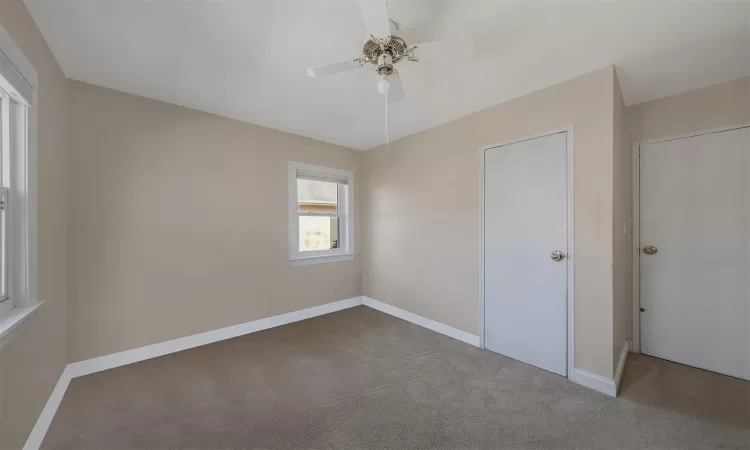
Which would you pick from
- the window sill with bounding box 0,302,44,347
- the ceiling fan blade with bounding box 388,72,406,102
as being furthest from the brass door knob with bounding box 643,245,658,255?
the window sill with bounding box 0,302,44,347

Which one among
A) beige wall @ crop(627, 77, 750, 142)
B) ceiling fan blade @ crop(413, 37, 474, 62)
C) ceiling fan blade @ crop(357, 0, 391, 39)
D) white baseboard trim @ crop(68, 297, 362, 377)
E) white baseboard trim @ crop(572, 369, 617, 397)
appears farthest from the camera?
white baseboard trim @ crop(68, 297, 362, 377)

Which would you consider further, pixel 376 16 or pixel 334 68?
pixel 334 68

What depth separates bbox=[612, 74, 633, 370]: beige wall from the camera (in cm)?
202

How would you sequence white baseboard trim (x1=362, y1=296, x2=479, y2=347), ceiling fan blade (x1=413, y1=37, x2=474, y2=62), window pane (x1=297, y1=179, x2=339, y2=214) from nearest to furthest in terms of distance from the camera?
ceiling fan blade (x1=413, y1=37, x2=474, y2=62) < white baseboard trim (x1=362, y1=296, x2=479, y2=347) < window pane (x1=297, y1=179, x2=339, y2=214)

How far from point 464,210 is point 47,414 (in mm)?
3353

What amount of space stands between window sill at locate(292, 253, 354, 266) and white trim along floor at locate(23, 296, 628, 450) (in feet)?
1.95

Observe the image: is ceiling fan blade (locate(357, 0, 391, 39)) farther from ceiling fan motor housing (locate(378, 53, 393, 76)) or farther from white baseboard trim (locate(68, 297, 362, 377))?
white baseboard trim (locate(68, 297, 362, 377))

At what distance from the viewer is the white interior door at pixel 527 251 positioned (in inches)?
86.9

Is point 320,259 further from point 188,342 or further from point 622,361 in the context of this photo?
point 622,361

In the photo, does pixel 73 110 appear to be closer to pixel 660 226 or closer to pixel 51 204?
pixel 51 204

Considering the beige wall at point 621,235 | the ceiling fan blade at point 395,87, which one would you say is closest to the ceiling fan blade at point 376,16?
the ceiling fan blade at point 395,87

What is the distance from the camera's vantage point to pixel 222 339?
9.45 ft

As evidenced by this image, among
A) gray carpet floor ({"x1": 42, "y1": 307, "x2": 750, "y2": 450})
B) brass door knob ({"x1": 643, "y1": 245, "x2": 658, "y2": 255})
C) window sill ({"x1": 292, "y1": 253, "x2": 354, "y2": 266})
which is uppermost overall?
brass door knob ({"x1": 643, "y1": 245, "x2": 658, "y2": 255})

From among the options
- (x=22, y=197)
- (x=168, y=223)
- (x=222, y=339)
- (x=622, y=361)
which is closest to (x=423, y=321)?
(x=622, y=361)
